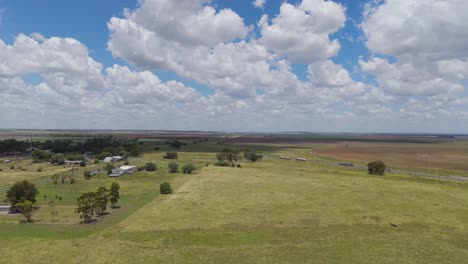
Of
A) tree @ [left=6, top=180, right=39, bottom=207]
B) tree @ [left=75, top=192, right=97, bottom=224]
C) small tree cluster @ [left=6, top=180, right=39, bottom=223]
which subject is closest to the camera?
tree @ [left=75, top=192, right=97, bottom=224]

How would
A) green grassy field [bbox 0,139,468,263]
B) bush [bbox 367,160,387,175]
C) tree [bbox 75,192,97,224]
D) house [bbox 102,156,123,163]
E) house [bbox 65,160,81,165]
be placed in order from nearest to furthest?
green grassy field [bbox 0,139,468,263], tree [bbox 75,192,97,224], bush [bbox 367,160,387,175], house [bbox 65,160,81,165], house [bbox 102,156,123,163]

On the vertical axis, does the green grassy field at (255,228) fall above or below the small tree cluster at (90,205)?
below

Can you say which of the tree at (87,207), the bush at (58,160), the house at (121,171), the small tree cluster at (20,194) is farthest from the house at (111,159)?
the tree at (87,207)

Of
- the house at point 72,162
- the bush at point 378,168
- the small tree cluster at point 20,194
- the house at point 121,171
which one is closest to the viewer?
the small tree cluster at point 20,194

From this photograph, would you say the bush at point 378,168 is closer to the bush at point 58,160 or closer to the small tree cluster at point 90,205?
the small tree cluster at point 90,205

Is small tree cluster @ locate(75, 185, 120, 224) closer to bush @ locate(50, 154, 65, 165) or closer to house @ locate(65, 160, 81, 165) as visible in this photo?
house @ locate(65, 160, 81, 165)

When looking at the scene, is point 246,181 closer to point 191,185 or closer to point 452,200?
point 191,185

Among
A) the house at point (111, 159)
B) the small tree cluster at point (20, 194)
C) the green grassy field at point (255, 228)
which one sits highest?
the small tree cluster at point (20, 194)

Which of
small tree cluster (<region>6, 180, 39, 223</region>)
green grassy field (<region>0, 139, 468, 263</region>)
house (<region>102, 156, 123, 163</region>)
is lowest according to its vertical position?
green grassy field (<region>0, 139, 468, 263</region>)

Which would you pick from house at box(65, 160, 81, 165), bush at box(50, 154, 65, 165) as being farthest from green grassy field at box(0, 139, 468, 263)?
bush at box(50, 154, 65, 165)
